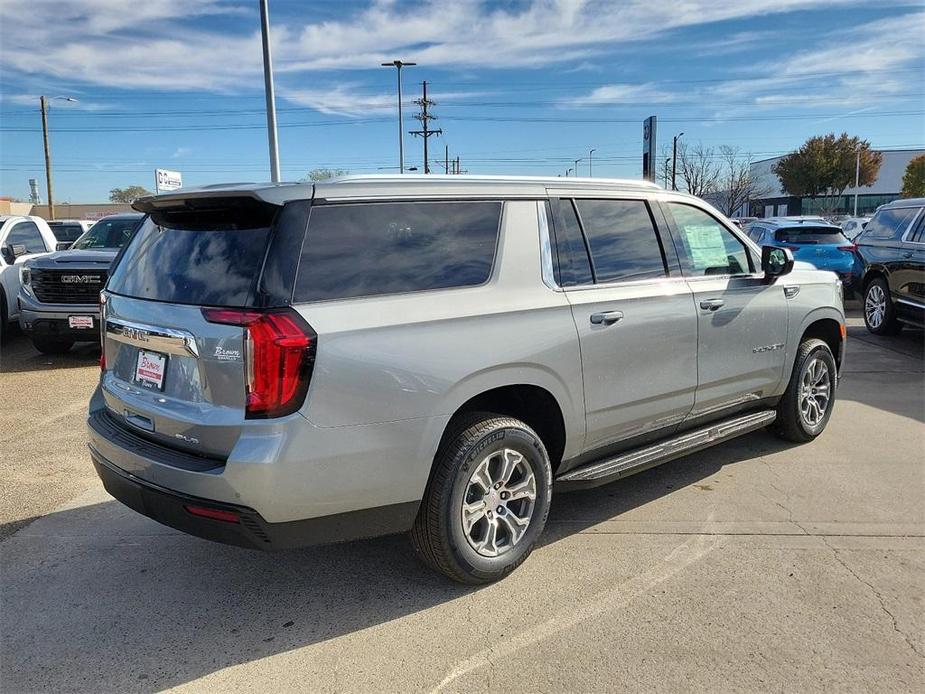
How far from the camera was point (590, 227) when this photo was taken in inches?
150

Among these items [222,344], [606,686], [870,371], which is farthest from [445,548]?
[870,371]

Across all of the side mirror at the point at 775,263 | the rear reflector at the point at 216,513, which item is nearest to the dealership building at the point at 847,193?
the side mirror at the point at 775,263

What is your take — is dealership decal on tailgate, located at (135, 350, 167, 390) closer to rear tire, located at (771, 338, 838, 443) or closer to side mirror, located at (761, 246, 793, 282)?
side mirror, located at (761, 246, 793, 282)

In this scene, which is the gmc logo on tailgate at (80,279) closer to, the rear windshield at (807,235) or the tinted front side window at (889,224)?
the tinted front side window at (889,224)

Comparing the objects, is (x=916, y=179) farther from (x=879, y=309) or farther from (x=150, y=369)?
(x=150, y=369)

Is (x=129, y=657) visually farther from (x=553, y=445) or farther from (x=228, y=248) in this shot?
(x=553, y=445)

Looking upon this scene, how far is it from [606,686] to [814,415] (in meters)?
3.63

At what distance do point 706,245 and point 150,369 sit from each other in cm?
339

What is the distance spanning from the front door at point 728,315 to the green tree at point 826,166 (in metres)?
65.8

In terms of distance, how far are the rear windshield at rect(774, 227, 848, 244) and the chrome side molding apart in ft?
42.4

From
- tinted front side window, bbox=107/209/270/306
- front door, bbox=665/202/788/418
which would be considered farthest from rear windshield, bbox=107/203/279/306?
front door, bbox=665/202/788/418

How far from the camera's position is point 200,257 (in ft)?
9.74

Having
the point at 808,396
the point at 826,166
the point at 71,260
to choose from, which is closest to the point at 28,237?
the point at 71,260

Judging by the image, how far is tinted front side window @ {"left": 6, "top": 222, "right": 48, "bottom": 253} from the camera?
1084 centimetres
